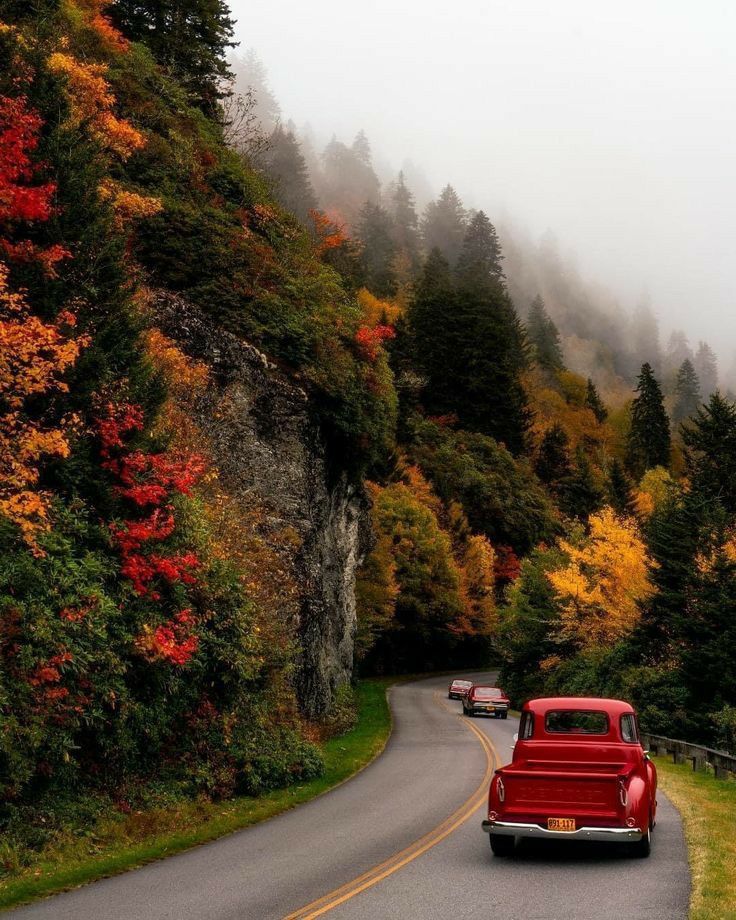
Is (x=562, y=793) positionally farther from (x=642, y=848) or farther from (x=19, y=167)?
(x=19, y=167)

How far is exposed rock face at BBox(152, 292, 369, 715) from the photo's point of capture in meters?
26.2

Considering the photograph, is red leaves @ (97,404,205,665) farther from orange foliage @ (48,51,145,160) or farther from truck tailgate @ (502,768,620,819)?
orange foliage @ (48,51,145,160)

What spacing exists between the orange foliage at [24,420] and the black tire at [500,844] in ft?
25.7

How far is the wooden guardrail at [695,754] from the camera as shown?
22639 mm

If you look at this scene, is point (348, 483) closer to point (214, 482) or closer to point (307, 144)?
point (214, 482)

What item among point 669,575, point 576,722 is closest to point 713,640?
point 669,575

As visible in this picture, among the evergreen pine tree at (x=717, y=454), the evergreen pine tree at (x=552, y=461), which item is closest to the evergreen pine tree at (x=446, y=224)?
the evergreen pine tree at (x=552, y=461)

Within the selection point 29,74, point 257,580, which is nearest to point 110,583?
point 257,580

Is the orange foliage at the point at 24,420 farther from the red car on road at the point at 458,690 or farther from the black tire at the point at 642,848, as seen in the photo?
the red car on road at the point at 458,690

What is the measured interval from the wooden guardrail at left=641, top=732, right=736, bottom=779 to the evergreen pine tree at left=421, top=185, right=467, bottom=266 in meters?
122

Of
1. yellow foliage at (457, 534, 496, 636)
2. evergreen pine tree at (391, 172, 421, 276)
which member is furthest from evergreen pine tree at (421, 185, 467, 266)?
yellow foliage at (457, 534, 496, 636)

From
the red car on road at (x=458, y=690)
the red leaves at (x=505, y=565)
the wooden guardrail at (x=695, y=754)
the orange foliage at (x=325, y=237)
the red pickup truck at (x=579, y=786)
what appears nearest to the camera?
the red pickup truck at (x=579, y=786)

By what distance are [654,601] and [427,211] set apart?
419 feet

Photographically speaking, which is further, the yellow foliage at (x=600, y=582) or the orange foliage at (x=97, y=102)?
the yellow foliage at (x=600, y=582)
